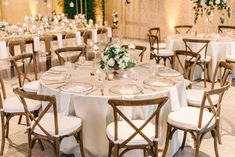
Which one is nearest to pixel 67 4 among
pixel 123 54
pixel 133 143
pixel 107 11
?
pixel 107 11

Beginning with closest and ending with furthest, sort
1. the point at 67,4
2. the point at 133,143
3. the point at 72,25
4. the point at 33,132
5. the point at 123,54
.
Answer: the point at 133,143
the point at 33,132
the point at 123,54
the point at 72,25
the point at 67,4

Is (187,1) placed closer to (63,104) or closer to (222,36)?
(222,36)

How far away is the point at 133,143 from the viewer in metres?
2.99

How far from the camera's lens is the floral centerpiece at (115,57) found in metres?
3.71

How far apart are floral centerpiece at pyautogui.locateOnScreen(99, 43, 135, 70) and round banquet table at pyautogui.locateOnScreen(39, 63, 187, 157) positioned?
0.19 meters

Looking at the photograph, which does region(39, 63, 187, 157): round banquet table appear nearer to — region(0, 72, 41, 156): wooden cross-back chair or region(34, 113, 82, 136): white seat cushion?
region(34, 113, 82, 136): white seat cushion

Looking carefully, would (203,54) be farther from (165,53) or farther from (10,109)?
(10,109)

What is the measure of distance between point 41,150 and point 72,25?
17.0 ft

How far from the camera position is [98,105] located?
10.8 feet

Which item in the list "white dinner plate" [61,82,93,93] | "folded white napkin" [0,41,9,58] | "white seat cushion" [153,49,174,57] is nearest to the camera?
"white dinner plate" [61,82,93,93]

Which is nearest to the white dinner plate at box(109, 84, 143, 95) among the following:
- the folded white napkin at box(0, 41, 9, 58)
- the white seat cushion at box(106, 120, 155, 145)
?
the white seat cushion at box(106, 120, 155, 145)

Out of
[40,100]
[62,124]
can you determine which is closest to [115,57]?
[62,124]

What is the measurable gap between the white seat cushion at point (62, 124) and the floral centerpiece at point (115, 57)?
0.76m

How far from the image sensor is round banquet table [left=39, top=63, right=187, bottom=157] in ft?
10.9
